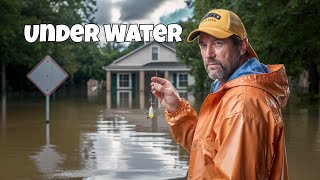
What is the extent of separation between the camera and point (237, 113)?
6.52 ft

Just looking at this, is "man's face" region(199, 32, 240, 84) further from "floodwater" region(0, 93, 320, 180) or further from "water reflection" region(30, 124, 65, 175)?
"water reflection" region(30, 124, 65, 175)

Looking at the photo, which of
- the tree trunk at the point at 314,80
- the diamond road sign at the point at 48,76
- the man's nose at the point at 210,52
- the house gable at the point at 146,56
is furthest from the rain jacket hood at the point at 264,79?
the house gable at the point at 146,56

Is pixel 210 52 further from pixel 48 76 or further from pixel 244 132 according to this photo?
pixel 48 76

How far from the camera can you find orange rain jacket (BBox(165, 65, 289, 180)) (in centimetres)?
195

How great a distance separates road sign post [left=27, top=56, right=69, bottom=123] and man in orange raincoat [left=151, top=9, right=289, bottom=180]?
35.7 feet

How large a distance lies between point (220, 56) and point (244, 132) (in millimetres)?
492

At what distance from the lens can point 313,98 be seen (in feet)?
93.7

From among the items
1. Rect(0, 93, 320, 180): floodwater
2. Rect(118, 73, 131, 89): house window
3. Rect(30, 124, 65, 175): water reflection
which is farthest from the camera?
Rect(118, 73, 131, 89): house window

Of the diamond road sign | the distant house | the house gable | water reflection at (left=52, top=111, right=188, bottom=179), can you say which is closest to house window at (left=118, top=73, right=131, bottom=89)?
the distant house

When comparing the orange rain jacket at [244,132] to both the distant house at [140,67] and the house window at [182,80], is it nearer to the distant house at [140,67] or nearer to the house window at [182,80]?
the distant house at [140,67]

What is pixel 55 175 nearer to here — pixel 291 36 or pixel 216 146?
pixel 216 146

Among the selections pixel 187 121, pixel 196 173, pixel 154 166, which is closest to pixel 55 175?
pixel 154 166

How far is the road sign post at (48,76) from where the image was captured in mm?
12938

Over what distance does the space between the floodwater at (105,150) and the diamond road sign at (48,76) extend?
1343mm
